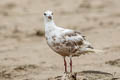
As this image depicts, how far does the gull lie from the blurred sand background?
0.90 meters

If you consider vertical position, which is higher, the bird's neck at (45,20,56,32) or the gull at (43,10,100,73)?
the bird's neck at (45,20,56,32)

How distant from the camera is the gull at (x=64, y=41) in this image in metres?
7.87

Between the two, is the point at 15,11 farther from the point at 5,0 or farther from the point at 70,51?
the point at 70,51

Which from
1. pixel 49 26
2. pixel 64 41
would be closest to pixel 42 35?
pixel 49 26

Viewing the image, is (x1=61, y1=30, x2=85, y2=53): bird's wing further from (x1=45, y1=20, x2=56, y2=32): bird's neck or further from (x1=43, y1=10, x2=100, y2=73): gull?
(x1=45, y1=20, x2=56, y2=32): bird's neck

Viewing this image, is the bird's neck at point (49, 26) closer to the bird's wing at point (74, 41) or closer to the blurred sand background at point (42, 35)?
the bird's wing at point (74, 41)

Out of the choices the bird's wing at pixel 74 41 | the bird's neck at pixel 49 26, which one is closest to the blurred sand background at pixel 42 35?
the bird's wing at pixel 74 41

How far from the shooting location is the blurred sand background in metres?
9.71

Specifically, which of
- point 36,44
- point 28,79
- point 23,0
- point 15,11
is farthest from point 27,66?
point 23,0

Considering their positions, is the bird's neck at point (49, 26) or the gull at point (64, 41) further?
the bird's neck at point (49, 26)

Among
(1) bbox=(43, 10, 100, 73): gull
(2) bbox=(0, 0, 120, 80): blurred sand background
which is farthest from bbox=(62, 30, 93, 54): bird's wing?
(2) bbox=(0, 0, 120, 80): blurred sand background

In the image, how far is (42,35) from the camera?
13.9 m

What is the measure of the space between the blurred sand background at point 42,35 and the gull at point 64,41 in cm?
90

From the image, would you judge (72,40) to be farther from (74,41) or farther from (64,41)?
(64,41)
